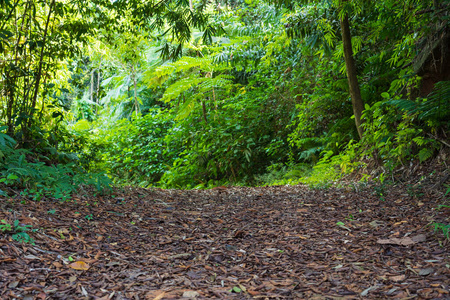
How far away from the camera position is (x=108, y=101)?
47.4 feet

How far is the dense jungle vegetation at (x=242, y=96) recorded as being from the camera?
362 centimetres

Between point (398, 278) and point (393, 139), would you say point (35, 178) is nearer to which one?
point (398, 278)

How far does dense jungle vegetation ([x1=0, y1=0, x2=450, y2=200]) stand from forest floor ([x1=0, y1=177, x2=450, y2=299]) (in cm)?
54

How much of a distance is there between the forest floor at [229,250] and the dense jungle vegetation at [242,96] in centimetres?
54

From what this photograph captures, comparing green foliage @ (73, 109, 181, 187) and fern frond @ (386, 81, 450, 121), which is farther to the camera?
green foliage @ (73, 109, 181, 187)

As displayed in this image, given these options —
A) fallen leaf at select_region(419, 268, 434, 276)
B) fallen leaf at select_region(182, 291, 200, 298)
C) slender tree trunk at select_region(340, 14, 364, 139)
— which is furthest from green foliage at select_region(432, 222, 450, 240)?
slender tree trunk at select_region(340, 14, 364, 139)

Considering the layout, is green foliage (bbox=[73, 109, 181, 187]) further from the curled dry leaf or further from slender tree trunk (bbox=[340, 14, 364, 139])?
the curled dry leaf

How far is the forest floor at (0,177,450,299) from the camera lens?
1778 millimetres

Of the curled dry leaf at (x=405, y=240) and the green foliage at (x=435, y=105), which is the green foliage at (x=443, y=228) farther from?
the green foliage at (x=435, y=105)

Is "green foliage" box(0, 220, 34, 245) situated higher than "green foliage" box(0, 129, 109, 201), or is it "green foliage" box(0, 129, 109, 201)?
"green foliage" box(0, 129, 109, 201)

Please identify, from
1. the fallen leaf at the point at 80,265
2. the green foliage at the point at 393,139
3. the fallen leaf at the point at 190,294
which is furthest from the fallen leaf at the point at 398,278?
the green foliage at the point at 393,139

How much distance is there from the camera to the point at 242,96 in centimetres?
779

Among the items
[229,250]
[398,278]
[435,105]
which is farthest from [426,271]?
[435,105]

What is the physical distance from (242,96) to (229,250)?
566 cm
